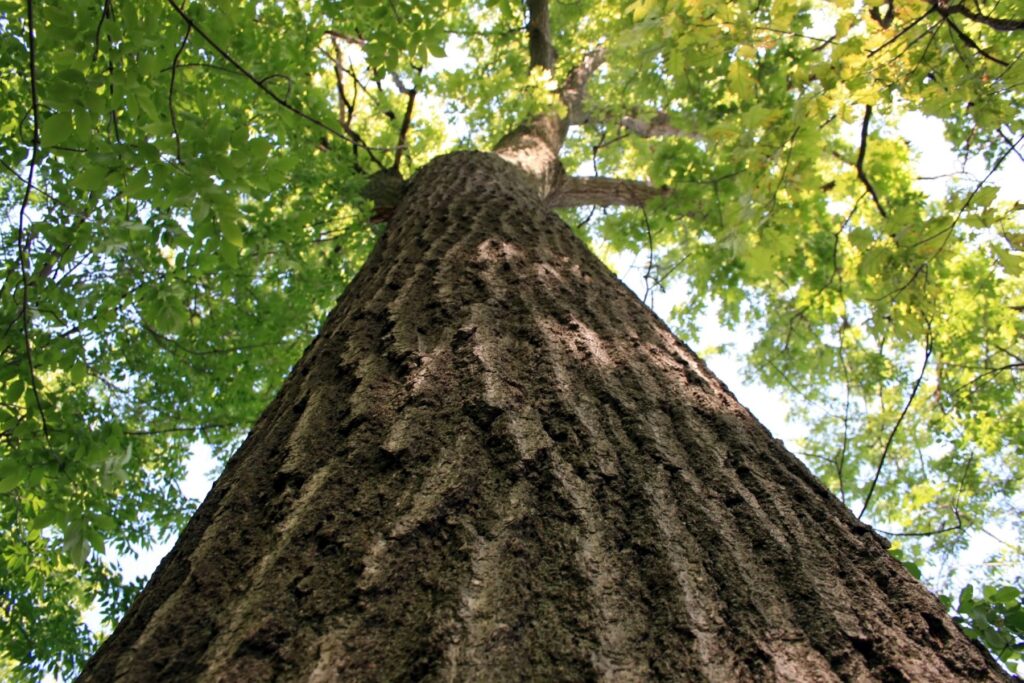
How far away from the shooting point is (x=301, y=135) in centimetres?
477

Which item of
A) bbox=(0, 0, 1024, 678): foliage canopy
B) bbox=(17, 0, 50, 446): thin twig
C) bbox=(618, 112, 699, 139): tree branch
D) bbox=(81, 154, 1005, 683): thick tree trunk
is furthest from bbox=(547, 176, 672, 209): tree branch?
bbox=(81, 154, 1005, 683): thick tree trunk

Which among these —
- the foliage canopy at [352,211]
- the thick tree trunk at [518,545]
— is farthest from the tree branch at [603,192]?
the thick tree trunk at [518,545]

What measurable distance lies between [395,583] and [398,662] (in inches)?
4.9

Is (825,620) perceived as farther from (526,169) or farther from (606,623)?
(526,169)

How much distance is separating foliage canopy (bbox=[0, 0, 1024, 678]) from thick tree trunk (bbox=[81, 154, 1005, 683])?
1.07m

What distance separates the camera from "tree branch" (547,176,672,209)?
19.1ft

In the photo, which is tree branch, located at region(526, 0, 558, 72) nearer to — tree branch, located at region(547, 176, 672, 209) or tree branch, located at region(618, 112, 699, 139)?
tree branch, located at region(547, 176, 672, 209)

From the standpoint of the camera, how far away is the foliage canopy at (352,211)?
2.31 m

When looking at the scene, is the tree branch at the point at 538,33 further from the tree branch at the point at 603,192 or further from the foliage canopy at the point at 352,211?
the tree branch at the point at 603,192

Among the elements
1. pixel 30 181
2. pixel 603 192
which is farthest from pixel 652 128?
pixel 30 181

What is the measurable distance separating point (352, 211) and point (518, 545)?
4.81 m

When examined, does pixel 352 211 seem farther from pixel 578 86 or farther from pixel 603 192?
pixel 578 86

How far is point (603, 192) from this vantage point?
6.09 meters

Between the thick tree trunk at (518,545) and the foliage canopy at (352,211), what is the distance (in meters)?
1.07
